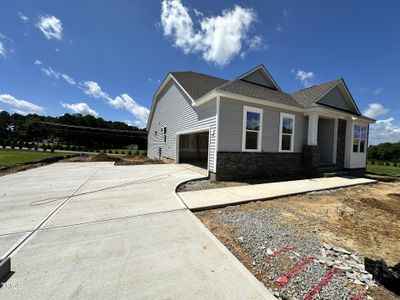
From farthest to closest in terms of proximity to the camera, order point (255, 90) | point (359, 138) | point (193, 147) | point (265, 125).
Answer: point (193, 147), point (359, 138), point (255, 90), point (265, 125)

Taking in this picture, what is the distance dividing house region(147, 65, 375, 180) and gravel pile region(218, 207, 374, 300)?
454 centimetres

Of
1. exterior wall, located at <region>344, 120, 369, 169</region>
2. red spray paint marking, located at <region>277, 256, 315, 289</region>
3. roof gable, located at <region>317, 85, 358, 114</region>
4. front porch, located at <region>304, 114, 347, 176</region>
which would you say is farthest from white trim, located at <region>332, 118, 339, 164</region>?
red spray paint marking, located at <region>277, 256, 315, 289</region>

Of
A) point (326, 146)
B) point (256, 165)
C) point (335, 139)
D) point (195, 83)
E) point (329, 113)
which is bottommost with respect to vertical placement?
point (256, 165)

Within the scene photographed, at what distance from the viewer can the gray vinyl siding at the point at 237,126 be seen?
7777 mm

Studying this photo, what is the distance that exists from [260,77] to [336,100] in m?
5.33

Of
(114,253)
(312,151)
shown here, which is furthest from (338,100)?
(114,253)

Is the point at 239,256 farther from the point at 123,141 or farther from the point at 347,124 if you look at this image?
the point at 123,141

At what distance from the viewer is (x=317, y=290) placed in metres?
2.04

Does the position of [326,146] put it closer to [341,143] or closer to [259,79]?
[341,143]

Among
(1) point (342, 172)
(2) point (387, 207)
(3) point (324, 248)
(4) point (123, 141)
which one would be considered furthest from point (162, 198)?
(4) point (123, 141)

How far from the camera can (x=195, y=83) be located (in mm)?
12312

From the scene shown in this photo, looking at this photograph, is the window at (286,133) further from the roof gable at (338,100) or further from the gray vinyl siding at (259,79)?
the gray vinyl siding at (259,79)

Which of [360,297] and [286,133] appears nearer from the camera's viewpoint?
[360,297]

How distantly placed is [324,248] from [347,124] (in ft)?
37.3
